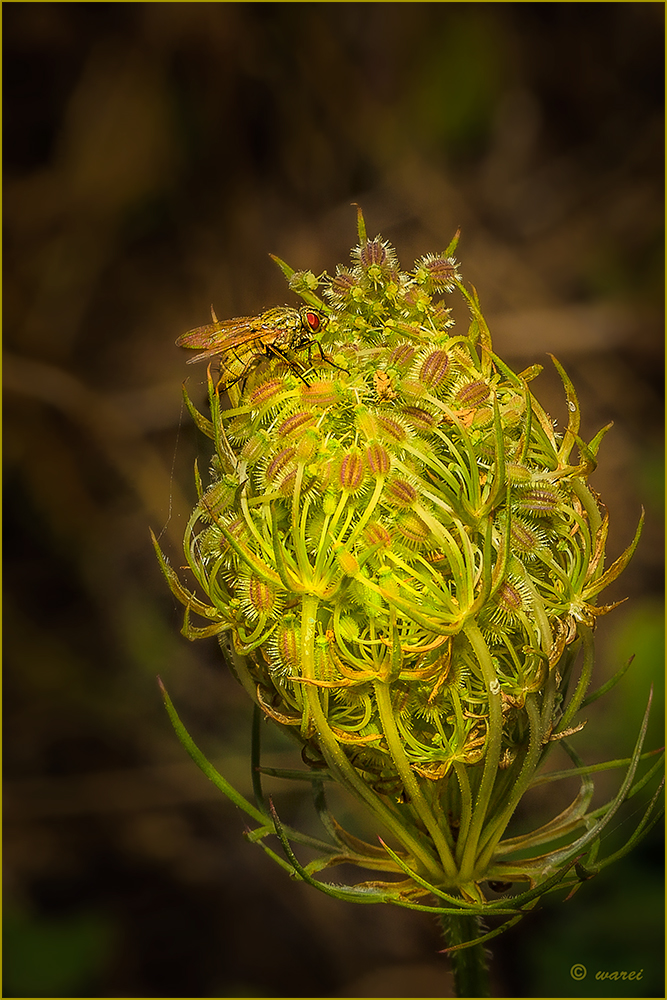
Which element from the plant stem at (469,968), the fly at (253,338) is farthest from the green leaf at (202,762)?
the fly at (253,338)

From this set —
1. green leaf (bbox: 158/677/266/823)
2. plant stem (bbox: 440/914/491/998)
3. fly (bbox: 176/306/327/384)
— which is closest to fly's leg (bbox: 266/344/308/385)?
fly (bbox: 176/306/327/384)

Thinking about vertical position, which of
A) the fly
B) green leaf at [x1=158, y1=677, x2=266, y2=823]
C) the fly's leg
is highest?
the fly

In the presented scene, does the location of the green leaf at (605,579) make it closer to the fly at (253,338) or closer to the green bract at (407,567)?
the green bract at (407,567)

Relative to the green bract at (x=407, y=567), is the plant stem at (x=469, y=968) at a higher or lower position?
lower

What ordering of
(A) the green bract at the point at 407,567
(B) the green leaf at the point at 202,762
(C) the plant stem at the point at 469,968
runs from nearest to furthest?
(A) the green bract at the point at 407,567 → (B) the green leaf at the point at 202,762 → (C) the plant stem at the point at 469,968

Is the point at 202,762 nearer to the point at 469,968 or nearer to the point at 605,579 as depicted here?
the point at 469,968

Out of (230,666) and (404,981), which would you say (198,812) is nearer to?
(404,981)

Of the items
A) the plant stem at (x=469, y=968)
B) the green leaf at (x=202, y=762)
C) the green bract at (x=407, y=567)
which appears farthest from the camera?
the plant stem at (x=469, y=968)

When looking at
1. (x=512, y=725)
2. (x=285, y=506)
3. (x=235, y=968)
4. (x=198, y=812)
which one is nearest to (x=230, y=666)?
(x=285, y=506)

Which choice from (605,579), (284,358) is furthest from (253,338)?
(605,579)

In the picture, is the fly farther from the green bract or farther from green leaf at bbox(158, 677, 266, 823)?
green leaf at bbox(158, 677, 266, 823)
